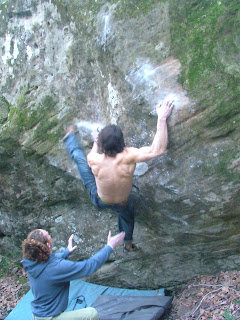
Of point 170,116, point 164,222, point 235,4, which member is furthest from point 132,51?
point 164,222

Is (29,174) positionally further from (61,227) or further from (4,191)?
(61,227)

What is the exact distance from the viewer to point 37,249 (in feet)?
11.3

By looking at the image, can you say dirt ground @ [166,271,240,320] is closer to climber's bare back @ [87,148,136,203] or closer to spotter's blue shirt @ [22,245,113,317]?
spotter's blue shirt @ [22,245,113,317]

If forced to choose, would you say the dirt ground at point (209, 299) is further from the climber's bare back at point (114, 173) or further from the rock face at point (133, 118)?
the climber's bare back at point (114, 173)

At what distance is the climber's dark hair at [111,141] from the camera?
12.4 feet

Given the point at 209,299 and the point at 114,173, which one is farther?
the point at 209,299

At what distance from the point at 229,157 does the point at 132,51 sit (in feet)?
5.54

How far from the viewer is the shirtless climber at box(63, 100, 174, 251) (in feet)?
12.3

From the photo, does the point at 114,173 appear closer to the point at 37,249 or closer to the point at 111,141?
the point at 111,141

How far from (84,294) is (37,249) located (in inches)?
102

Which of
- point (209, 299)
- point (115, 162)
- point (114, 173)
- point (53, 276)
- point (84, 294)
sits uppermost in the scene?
point (115, 162)

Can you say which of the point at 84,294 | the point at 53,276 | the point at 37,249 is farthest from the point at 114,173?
the point at 84,294

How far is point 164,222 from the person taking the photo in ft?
15.2

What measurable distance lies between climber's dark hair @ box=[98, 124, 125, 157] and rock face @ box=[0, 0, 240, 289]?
0.45 meters
